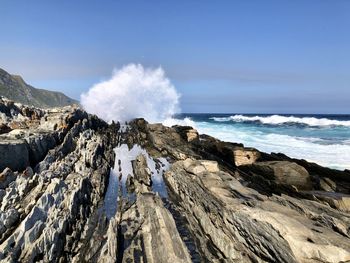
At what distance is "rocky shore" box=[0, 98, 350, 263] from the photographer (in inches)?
535

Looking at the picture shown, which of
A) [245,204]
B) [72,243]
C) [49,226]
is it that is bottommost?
[72,243]

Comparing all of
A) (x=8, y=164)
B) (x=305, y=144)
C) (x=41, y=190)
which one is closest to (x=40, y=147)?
(x=8, y=164)

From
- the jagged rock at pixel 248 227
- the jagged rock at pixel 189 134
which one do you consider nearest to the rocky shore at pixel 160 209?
the jagged rock at pixel 248 227

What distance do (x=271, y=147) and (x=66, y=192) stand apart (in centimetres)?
3823

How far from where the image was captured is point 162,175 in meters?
28.9

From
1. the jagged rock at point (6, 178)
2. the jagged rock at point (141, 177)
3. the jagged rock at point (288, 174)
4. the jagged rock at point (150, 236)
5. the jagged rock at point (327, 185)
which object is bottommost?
the jagged rock at point (150, 236)

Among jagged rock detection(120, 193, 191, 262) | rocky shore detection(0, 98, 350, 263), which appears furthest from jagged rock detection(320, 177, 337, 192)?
jagged rock detection(120, 193, 191, 262)

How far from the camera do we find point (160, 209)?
19.4 meters

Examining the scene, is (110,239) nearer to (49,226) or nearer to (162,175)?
(49,226)

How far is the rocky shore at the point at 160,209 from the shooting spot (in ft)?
44.6

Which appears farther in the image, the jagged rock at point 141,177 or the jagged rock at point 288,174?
the jagged rock at point 141,177

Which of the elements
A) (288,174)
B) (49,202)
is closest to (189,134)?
(288,174)

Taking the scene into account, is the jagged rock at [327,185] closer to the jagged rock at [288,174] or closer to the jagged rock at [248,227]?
the jagged rock at [288,174]

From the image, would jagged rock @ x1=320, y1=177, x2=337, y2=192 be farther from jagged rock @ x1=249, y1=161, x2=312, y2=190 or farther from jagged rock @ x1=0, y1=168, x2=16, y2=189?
jagged rock @ x1=0, y1=168, x2=16, y2=189
